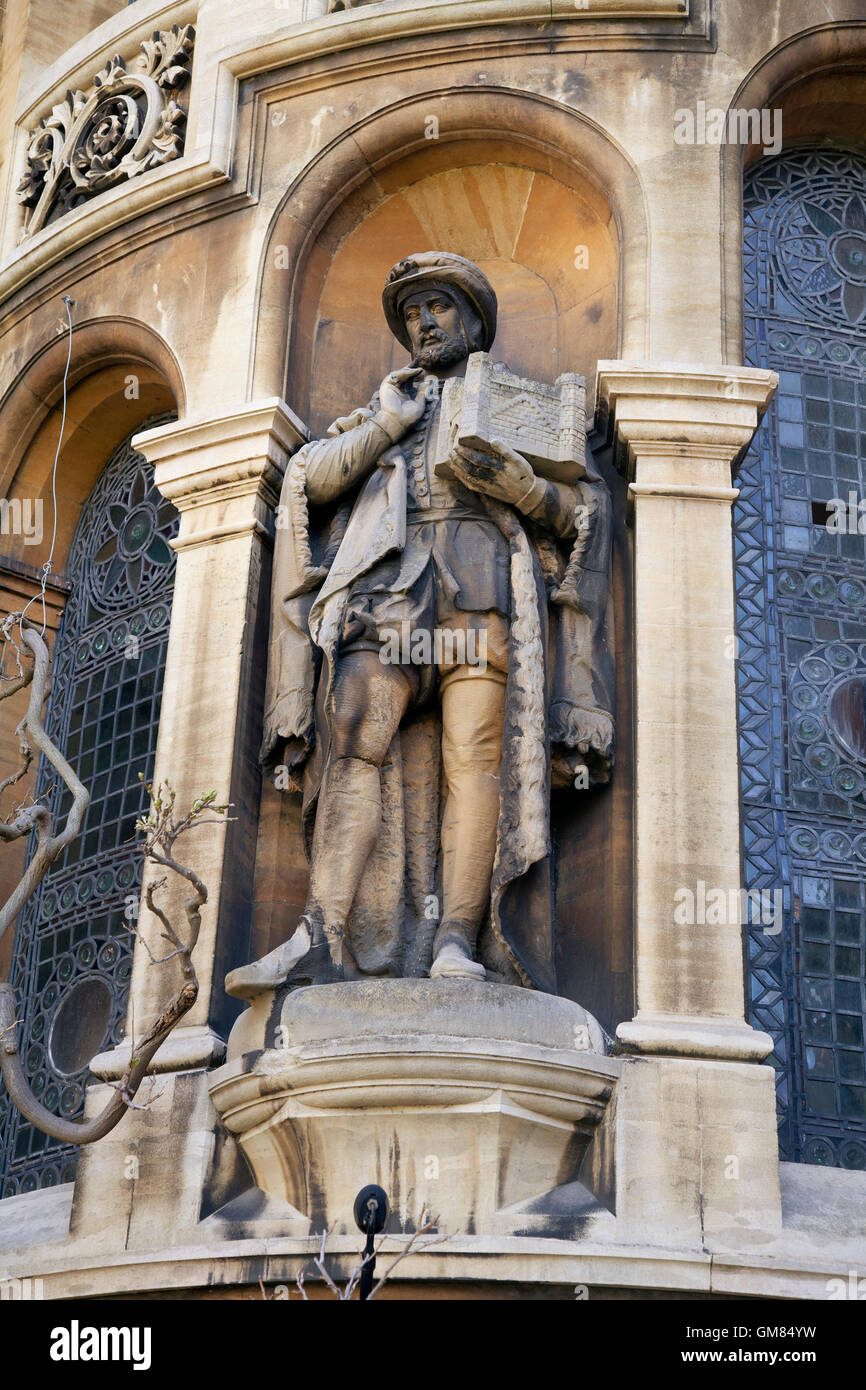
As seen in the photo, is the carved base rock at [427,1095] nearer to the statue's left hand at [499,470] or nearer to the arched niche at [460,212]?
the statue's left hand at [499,470]

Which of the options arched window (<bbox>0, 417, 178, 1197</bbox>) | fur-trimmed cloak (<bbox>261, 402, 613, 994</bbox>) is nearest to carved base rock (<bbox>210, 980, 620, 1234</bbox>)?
fur-trimmed cloak (<bbox>261, 402, 613, 994</bbox>)

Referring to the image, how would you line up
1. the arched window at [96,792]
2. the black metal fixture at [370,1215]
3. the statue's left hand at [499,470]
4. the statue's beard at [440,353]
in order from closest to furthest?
the black metal fixture at [370,1215]
the statue's left hand at [499,470]
the statue's beard at [440,353]
the arched window at [96,792]

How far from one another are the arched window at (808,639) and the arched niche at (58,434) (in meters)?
3.55

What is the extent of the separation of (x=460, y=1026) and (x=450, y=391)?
3.31 metres

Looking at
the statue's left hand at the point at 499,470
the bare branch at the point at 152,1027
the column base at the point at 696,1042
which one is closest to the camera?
the bare branch at the point at 152,1027

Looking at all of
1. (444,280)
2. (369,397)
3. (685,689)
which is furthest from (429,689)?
(369,397)

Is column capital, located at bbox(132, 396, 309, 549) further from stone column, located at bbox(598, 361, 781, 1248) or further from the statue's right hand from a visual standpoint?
stone column, located at bbox(598, 361, 781, 1248)

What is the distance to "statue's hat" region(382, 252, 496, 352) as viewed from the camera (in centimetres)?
1115

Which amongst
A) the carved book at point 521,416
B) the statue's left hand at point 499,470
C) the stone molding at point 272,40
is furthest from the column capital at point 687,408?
the stone molding at point 272,40

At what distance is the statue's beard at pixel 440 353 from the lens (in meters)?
11.1

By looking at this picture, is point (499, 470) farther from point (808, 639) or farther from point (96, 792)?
point (96, 792)

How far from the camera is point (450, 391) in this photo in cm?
1071

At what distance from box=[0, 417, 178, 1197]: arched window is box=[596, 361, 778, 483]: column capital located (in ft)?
10.0
